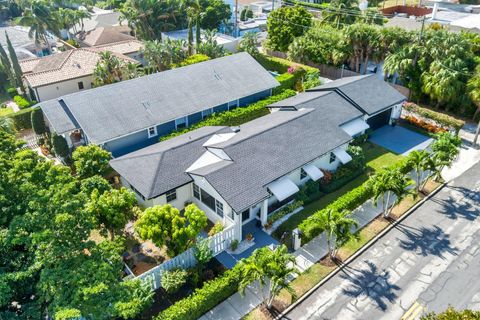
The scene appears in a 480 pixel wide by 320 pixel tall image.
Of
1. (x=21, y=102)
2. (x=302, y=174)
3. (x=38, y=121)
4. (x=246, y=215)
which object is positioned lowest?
(x=21, y=102)

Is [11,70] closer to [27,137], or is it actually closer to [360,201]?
[27,137]

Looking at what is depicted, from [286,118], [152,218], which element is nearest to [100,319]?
[152,218]

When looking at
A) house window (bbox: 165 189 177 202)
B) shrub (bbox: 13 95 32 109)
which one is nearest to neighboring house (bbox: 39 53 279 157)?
house window (bbox: 165 189 177 202)

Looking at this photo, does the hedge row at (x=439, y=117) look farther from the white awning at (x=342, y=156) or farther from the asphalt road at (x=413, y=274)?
the white awning at (x=342, y=156)

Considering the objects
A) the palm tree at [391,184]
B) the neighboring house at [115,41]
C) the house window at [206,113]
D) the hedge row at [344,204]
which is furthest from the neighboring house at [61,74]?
the palm tree at [391,184]

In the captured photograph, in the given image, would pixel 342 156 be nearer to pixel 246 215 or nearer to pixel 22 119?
pixel 246 215

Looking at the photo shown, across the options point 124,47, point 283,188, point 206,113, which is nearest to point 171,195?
point 283,188
